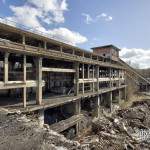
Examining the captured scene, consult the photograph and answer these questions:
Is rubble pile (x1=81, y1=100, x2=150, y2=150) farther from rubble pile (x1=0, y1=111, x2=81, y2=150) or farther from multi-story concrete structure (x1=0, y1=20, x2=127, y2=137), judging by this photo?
rubble pile (x1=0, y1=111, x2=81, y2=150)

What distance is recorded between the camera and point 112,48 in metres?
47.4

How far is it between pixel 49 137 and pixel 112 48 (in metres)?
41.3

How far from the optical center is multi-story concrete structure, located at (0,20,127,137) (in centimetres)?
1493

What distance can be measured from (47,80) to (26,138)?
22078mm

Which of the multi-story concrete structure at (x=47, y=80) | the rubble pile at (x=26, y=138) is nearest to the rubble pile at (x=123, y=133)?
the multi-story concrete structure at (x=47, y=80)

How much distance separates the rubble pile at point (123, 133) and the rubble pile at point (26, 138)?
389 centimetres

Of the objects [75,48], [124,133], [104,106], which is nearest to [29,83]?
[124,133]

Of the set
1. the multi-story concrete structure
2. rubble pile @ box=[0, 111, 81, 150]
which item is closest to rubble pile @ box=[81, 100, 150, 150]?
the multi-story concrete structure

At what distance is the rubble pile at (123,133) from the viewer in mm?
13609

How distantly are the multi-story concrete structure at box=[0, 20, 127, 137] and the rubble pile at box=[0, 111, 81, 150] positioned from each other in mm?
4500

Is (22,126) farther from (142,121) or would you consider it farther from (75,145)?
(142,121)

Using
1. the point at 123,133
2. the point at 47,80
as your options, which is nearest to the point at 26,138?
the point at 123,133

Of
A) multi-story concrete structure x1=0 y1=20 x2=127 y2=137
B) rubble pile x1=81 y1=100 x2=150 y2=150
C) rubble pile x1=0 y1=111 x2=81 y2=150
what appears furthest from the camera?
multi-story concrete structure x1=0 y1=20 x2=127 y2=137

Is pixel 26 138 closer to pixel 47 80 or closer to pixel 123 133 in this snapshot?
pixel 123 133
